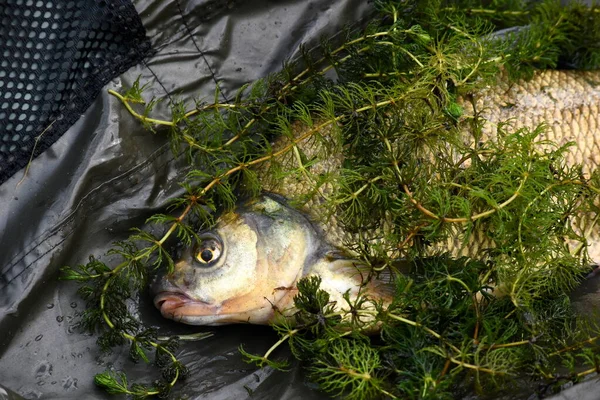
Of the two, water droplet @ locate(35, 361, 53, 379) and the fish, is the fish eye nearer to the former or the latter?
the fish

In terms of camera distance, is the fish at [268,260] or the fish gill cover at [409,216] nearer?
the fish gill cover at [409,216]

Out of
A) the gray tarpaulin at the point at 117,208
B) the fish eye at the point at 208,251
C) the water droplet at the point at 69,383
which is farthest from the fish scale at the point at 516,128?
the water droplet at the point at 69,383

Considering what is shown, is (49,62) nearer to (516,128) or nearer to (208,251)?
(208,251)

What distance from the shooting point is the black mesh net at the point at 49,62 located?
2.68 meters

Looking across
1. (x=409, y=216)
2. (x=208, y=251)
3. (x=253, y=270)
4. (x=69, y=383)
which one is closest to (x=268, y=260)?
(x=253, y=270)

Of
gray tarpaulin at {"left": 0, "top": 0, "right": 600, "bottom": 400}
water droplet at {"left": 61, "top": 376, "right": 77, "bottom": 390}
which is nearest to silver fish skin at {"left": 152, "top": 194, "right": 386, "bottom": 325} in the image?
gray tarpaulin at {"left": 0, "top": 0, "right": 600, "bottom": 400}

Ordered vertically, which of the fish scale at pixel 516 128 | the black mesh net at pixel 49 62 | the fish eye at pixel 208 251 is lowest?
the fish scale at pixel 516 128

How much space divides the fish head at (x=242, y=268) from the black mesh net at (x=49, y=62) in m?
0.69

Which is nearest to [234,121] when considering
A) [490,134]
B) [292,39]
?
[292,39]

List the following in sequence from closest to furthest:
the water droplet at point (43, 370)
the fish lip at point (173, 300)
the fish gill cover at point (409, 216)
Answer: the fish gill cover at point (409, 216) < the water droplet at point (43, 370) < the fish lip at point (173, 300)

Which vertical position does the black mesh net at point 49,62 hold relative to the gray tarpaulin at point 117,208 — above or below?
above

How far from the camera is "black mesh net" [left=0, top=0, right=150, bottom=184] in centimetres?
268

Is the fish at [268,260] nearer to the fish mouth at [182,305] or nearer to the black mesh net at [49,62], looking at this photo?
the fish mouth at [182,305]

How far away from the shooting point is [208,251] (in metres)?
2.73
